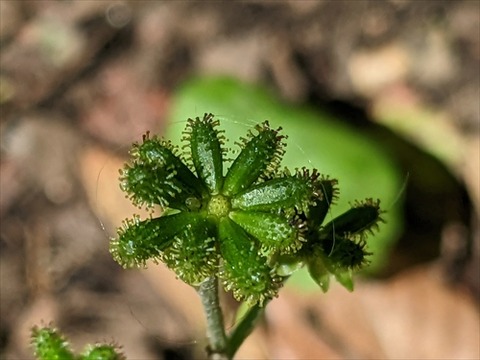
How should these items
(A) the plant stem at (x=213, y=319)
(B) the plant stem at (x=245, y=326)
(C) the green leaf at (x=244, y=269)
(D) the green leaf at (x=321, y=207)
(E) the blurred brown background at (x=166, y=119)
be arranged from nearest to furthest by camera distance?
(C) the green leaf at (x=244, y=269) < (A) the plant stem at (x=213, y=319) < (D) the green leaf at (x=321, y=207) < (B) the plant stem at (x=245, y=326) < (E) the blurred brown background at (x=166, y=119)

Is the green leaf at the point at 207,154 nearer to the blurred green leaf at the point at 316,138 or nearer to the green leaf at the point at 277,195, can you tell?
the green leaf at the point at 277,195

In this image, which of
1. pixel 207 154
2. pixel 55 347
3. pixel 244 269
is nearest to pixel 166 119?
pixel 55 347

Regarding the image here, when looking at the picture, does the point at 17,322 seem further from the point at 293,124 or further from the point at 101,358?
the point at 101,358

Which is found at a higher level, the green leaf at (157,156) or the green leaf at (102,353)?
the green leaf at (157,156)

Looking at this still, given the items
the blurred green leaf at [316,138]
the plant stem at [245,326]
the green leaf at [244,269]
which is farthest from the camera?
the blurred green leaf at [316,138]

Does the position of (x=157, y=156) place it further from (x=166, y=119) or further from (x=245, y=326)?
(x=166, y=119)

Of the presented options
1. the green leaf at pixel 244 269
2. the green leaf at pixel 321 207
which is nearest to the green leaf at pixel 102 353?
the green leaf at pixel 244 269
